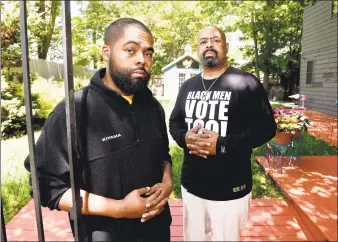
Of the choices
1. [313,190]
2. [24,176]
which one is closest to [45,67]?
[24,176]

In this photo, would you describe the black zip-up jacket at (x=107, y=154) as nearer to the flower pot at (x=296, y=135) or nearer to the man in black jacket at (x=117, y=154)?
the man in black jacket at (x=117, y=154)

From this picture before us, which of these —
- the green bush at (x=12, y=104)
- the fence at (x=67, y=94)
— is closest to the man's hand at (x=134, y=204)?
the fence at (x=67, y=94)

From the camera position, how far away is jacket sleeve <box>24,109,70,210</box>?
1.36 metres

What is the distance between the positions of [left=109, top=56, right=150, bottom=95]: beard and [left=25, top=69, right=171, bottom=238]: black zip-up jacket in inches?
3.1

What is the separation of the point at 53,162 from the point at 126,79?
63 cm

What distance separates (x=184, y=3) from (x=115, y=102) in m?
39.7

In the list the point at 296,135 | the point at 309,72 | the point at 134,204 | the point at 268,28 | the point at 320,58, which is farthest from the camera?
the point at 268,28

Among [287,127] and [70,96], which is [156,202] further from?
[287,127]

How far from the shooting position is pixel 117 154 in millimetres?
1544

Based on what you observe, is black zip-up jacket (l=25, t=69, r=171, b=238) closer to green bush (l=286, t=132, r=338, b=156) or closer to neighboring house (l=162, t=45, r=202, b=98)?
green bush (l=286, t=132, r=338, b=156)

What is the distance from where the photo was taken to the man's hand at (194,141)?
231cm

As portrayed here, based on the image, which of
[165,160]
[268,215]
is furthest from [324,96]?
[165,160]

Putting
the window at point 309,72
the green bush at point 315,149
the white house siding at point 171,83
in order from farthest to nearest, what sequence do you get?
the white house siding at point 171,83, the window at point 309,72, the green bush at point 315,149

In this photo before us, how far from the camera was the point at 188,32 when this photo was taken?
40719 mm
